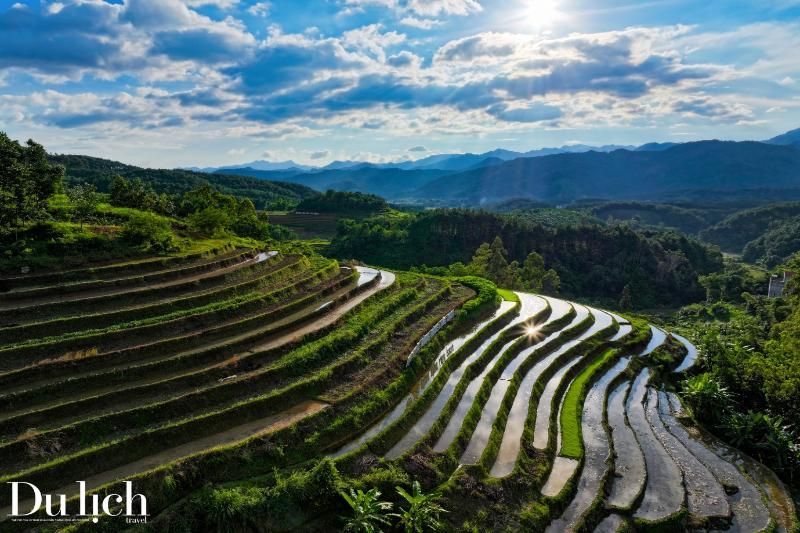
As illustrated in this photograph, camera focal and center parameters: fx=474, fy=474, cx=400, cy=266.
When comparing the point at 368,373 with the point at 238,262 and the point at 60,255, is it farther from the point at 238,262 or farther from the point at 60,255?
the point at 60,255

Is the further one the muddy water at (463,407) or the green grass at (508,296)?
the green grass at (508,296)

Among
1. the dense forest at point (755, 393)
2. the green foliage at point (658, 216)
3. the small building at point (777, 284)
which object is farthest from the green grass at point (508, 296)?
the green foliage at point (658, 216)

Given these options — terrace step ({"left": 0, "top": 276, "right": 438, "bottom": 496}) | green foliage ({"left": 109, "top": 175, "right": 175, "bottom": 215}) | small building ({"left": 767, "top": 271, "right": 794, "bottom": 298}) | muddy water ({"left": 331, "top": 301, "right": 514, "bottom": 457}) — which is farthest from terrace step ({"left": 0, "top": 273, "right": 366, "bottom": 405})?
small building ({"left": 767, "top": 271, "right": 794, "bottom": 298})

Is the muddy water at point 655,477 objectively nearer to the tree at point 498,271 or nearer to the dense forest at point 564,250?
the tree at point 498,271

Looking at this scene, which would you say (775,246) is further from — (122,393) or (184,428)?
(122,393)

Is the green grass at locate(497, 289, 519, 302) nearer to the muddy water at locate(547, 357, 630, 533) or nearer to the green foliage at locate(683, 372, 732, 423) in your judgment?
the muddy water at locate(547, 357, 630, 533)
